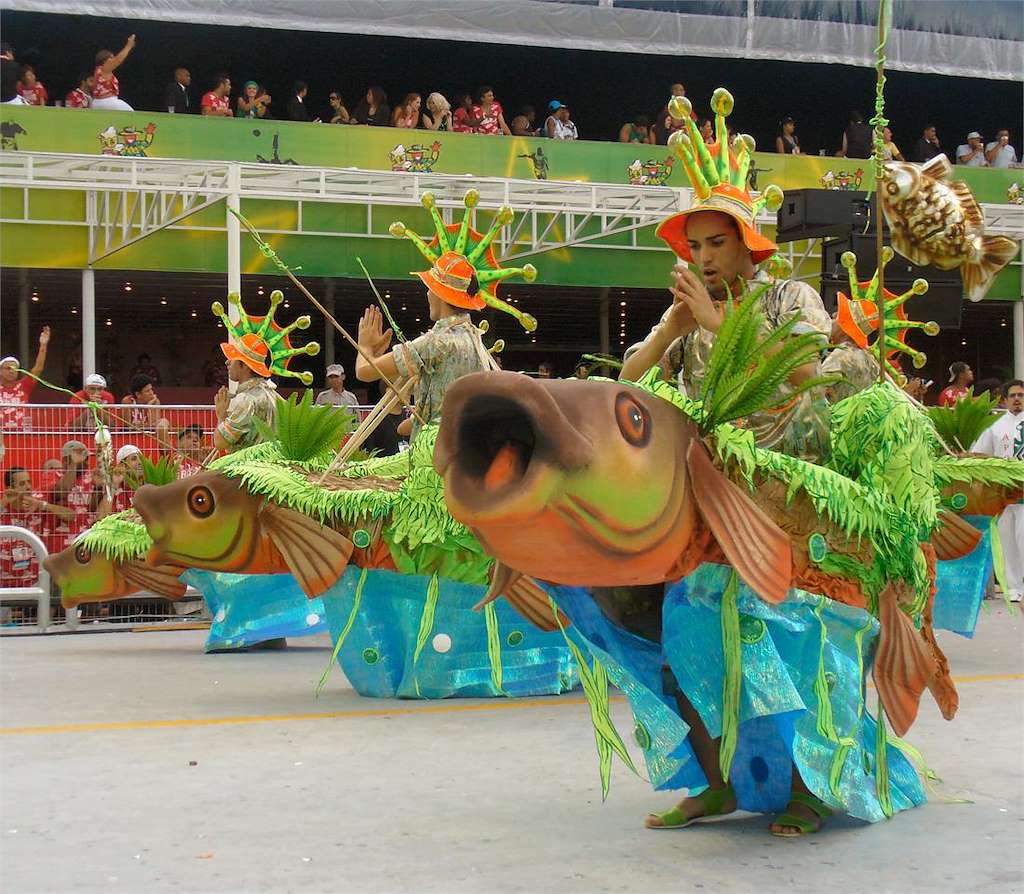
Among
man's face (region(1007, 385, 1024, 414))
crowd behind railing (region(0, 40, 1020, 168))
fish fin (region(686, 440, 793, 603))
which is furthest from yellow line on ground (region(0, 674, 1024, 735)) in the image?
crowd behind railing (region(0, 40, 1020, 168))

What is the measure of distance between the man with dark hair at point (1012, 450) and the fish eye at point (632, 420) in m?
7.26

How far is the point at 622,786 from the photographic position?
4.73 metres

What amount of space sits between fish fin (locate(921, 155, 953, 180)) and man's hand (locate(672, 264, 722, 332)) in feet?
5.24

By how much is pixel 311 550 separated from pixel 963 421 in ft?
12.6

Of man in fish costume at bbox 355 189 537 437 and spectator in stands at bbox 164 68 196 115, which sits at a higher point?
spectator in stands at bbox 164 68 196 115

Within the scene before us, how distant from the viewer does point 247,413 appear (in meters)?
8.65

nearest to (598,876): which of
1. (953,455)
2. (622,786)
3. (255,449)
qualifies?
(622,786)

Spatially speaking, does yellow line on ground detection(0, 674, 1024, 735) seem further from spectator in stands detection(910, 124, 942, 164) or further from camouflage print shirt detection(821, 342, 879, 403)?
spectator in stands detection(910, 124, 942, 164)

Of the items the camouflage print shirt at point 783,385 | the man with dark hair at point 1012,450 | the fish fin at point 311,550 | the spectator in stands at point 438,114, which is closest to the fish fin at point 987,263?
the camouflage print shirt at point 783,385

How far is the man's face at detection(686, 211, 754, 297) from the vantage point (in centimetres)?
417

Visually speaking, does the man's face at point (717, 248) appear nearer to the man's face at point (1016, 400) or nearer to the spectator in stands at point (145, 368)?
the man's face at point (1016, 400)

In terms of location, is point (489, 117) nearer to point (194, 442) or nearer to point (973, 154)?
point (973, 154)

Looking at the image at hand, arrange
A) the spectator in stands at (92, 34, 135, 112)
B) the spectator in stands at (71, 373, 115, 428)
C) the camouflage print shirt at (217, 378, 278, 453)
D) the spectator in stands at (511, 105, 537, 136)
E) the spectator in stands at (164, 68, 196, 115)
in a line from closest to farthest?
the camouflage print shirt at (217, 378, 278, 453) → the spectator in stands at (71, 373, 115, 428) → the spectator in stands at (92, 34, 135, 112) → the spectator in stands at (164, 68, 196, 115) → the spectator in stands at (511, 105, 537, 136)

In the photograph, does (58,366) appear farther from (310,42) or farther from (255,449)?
(255,449)
